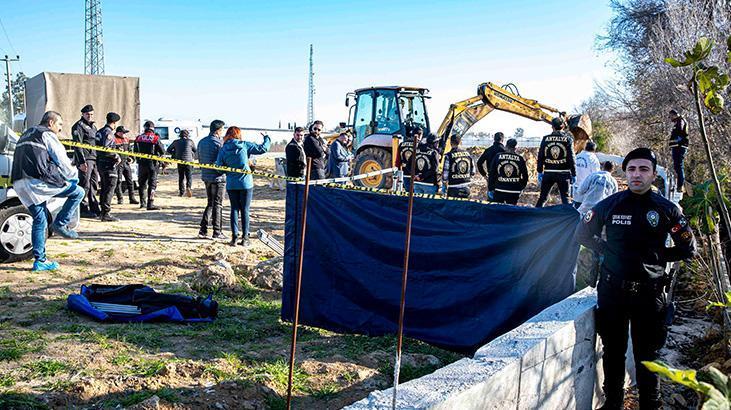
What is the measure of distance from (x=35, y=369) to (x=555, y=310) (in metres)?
3.89

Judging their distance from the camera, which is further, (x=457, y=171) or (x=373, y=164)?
(x=373, y=164)

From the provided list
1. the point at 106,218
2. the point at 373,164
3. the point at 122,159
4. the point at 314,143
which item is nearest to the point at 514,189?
the point at 314,143

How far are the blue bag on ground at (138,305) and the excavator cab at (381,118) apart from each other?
332 inches

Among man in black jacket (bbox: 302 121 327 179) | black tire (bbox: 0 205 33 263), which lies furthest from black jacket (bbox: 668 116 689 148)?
black tire (bbox: 0 205 33 263)

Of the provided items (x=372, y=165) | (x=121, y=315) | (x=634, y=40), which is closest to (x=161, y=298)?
(x=121, y=315)

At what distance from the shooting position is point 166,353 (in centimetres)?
483

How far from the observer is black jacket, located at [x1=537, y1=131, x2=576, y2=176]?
911 centimetres

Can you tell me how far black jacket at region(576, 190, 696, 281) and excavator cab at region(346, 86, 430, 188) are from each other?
10205 mm

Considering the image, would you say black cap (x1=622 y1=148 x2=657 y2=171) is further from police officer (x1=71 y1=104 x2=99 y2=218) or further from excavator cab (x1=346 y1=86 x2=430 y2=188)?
excavator cab (x1=346 y1=86 x2=430 y2=188)

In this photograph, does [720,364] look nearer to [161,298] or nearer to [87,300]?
[161,298]

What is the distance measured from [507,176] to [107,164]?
7.33 m

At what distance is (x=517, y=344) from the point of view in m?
3.53

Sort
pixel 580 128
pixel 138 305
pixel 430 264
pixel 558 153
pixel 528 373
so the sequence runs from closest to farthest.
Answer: pixel 528 373, pixel 430 264, pixel 138 305, pixel 558 153, pixel 580 128

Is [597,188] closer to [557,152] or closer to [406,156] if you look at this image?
[557,152]
